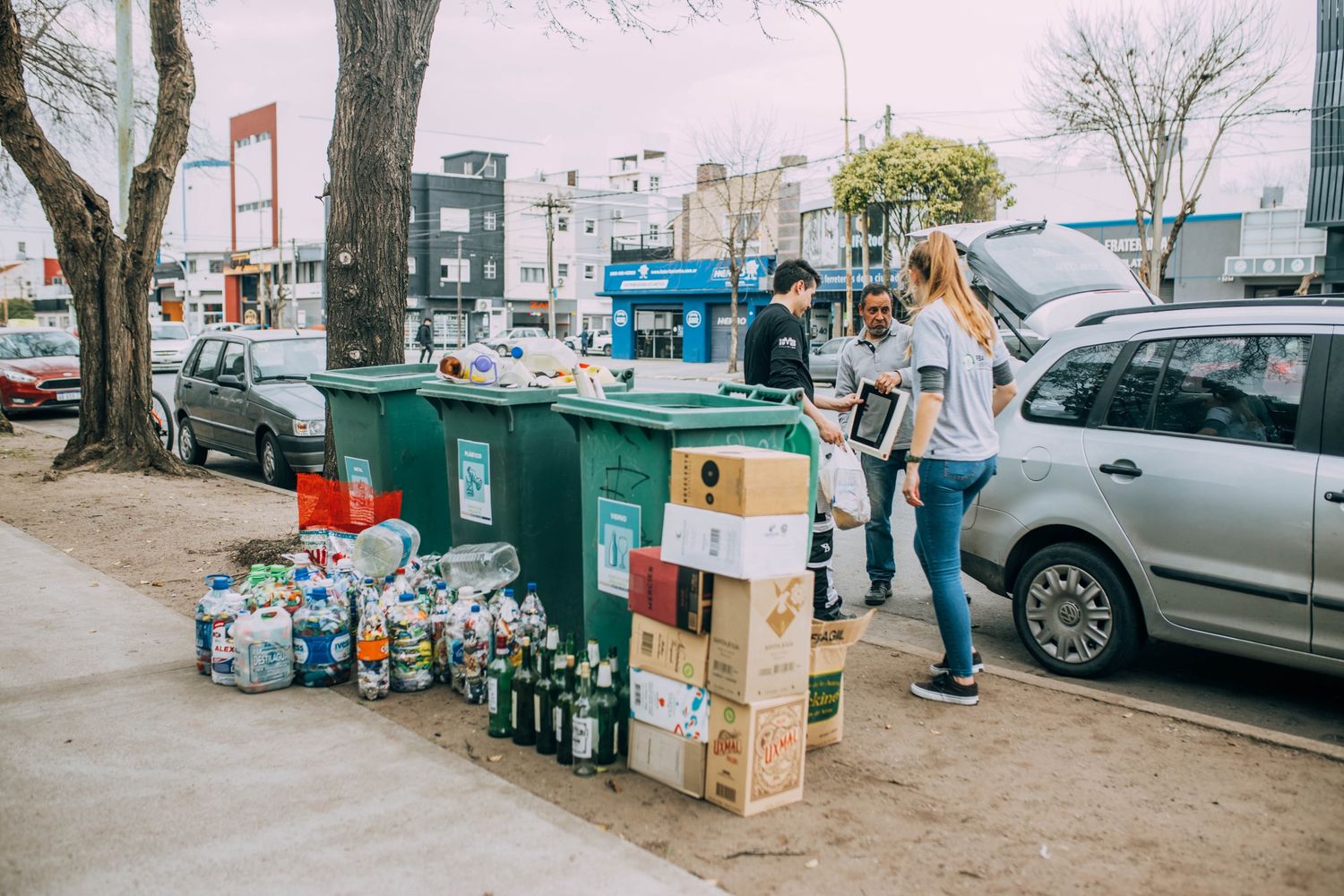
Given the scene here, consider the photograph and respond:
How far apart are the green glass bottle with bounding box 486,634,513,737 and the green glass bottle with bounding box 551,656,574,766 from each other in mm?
293

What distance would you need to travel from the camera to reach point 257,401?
37.8ft

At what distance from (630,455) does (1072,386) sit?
2.48m

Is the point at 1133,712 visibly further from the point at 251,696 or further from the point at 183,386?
the point at 183,386

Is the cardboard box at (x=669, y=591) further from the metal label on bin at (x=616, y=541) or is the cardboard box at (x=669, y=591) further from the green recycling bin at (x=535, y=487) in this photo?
the green recycling bin at (x=535, y=487)

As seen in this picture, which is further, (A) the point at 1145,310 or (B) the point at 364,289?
(B) the point at 364,289

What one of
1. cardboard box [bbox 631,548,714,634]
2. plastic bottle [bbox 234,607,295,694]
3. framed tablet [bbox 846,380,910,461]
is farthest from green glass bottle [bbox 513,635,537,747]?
framed tablet [bbox 846,380,910,461]

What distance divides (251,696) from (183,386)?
31.2 ft

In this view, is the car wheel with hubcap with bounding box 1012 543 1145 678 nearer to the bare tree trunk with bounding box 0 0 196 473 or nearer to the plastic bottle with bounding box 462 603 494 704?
the plastic bottle with bounding box 462 603 494 704

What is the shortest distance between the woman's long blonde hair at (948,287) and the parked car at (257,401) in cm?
715

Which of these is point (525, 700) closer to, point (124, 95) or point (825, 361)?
point (124, 95)

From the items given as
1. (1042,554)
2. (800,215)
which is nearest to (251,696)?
(1042,554)

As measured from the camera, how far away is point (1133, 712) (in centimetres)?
461

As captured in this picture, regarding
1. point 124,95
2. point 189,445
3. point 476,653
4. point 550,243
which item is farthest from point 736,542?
point 550,243

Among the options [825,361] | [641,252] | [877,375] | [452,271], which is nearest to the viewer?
[877,375]
